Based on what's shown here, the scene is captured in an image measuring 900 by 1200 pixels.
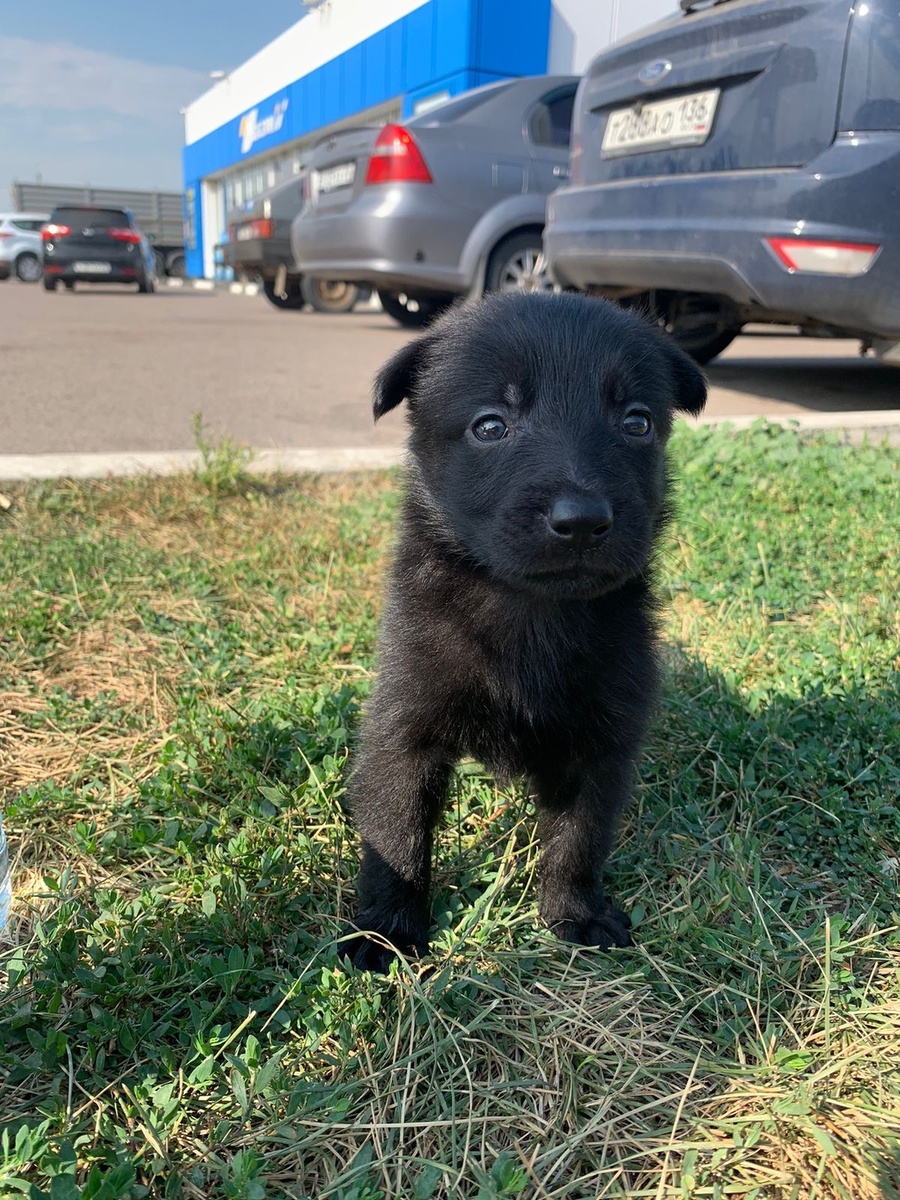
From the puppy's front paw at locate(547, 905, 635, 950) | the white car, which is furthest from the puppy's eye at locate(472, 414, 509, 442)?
the white car

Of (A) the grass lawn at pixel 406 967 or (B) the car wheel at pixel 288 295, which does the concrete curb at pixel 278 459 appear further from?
(B) the car wheel at pixel 288 295

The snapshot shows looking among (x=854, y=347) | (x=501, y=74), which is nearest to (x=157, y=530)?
(x=854, y=347)

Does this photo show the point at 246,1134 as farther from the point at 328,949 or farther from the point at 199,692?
the point at 199,692

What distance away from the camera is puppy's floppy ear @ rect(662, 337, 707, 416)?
2143 mm

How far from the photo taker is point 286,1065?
1482 mm

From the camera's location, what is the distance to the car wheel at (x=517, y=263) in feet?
28.4

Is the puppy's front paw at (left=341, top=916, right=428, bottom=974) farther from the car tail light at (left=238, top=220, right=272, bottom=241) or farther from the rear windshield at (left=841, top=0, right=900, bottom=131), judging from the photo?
the car tail light at (left=238, top=220, right=272, bottom=241)

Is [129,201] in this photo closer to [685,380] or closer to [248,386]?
[248,386]

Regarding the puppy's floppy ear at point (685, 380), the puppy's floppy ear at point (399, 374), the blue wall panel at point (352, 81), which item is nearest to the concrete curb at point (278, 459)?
the puppy's floppy ear at point (399, 374)

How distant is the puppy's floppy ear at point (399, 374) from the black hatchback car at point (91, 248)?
22.8 metres

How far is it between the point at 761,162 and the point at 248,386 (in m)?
3.69

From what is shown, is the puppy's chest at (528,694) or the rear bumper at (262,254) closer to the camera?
the puppy's chest at (528,694)

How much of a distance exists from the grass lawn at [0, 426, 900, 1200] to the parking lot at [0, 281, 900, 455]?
2.25 metres

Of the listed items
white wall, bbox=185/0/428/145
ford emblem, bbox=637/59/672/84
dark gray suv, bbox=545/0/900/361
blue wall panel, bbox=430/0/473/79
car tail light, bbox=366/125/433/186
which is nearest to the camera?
dark gray suv, bbox=545/0/900/361
